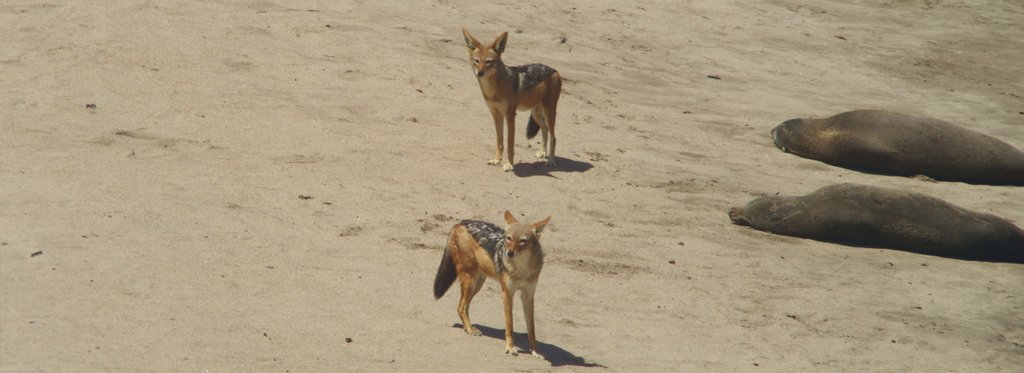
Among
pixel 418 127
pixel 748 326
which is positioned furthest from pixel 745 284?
pixel 418 127

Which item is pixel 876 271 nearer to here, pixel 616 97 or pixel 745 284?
pixel 745 284

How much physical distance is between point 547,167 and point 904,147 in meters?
5.18

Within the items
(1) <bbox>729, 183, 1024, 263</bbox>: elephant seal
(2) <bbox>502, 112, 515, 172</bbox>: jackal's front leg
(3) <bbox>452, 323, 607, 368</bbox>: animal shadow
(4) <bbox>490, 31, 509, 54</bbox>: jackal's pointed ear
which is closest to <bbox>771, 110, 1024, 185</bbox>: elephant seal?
(1) <bbox>729, 183, 1024, 263</bbox>: elephant seal

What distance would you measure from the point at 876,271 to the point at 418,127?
5184mm

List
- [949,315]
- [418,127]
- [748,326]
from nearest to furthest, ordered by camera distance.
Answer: [748,326], [949,315], [418,127]

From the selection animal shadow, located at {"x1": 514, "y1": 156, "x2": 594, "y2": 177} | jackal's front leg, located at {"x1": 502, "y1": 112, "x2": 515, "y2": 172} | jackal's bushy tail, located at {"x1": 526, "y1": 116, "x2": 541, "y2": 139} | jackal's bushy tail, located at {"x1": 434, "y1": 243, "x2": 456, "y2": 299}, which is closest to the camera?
jackal's bushy tail, located at {"x1": 434, "y1": 243, "x2": 456, "y2": 299}

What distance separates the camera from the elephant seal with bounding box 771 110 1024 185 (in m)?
16.0

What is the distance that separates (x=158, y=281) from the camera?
9.00 m

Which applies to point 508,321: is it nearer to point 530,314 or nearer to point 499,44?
point 530,314

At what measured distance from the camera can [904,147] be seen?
1622cm

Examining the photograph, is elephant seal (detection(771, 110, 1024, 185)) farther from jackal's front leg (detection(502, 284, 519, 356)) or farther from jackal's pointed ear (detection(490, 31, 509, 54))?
jackal's front leg (detection(502, 284, 519, 356))

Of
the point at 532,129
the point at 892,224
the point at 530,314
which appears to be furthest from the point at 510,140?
the point at 530,314

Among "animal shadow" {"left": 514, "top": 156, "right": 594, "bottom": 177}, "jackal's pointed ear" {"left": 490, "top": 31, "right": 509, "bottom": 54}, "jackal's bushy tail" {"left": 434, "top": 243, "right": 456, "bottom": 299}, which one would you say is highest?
"jackal's pointed ear" {"left": 490, "top": 31, "right": 509, "bottom": 54}

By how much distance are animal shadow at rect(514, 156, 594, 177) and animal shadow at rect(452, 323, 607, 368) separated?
14.1 feet
